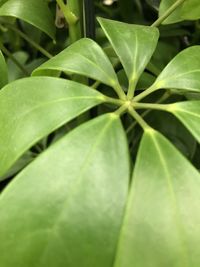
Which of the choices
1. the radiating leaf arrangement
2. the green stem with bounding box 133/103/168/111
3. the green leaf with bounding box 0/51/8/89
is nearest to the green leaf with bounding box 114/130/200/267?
the radiating leaf arrangement

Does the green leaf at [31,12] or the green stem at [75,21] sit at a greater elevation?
the green leaf at [31,12]

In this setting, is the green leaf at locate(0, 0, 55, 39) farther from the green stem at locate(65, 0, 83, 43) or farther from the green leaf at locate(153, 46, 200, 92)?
the green leaf at locate(153, 46, 200, 92)

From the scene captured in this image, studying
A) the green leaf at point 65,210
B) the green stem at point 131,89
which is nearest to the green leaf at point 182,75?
the green stem at point 131,89

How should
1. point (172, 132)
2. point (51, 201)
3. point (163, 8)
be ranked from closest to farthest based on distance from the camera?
1. point (51, 201)
2. point (163, 8)
3. point (172, 132)

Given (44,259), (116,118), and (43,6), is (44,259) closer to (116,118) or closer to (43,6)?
(116,118)

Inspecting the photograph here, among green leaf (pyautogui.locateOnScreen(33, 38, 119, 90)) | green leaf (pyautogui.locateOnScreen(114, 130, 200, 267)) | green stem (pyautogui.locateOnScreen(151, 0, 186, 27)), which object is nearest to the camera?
green leaf (pyautogui.locateOnScreen(114, 130, 200, 267))

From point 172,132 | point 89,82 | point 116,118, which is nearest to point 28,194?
point 116,118

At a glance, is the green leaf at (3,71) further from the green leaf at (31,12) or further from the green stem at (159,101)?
the green stem at (159,101)
